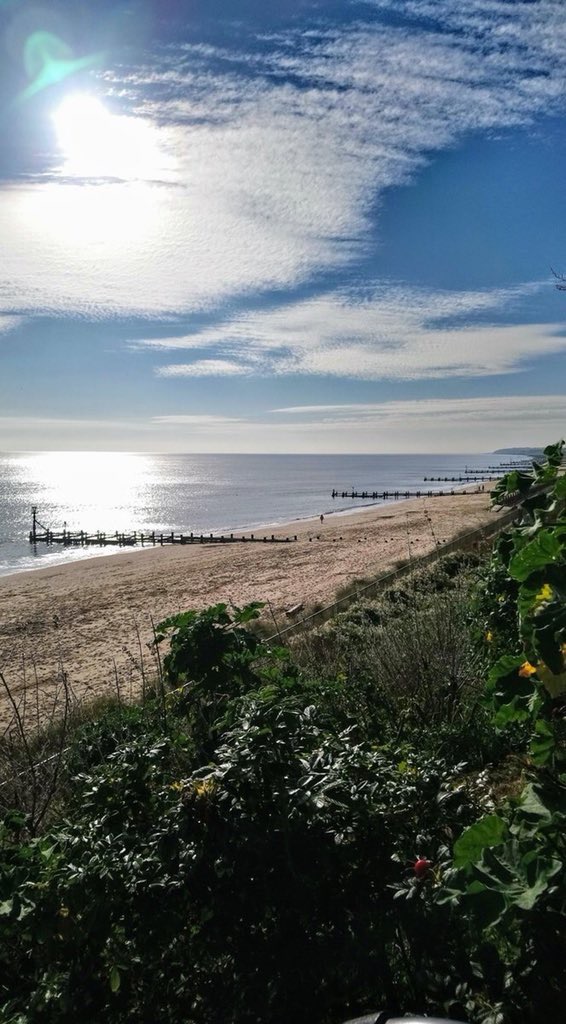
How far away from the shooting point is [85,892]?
7.52 ft

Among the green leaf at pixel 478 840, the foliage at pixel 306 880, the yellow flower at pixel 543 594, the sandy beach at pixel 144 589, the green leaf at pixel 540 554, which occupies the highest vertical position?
the green leaf at pixel 540 554

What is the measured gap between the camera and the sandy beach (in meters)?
15.6

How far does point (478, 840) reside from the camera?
1.78 m

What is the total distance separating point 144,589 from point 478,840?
2554 cm

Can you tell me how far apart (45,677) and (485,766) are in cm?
1271

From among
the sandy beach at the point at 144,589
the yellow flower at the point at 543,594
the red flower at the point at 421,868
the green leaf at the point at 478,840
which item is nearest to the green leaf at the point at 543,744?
the green leaf at the point at 478,840

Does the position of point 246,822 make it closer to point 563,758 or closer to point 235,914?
point 235,914

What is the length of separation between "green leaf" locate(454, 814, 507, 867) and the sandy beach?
8.12m

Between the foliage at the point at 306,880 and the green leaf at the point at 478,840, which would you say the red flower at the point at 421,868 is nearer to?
the foliage at the point at 306,880

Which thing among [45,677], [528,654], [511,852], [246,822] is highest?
[528,654]

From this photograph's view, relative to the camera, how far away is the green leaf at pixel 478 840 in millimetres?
1764

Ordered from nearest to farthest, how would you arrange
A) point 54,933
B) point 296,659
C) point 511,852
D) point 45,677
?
1. point 511,852
2. point 54,933
3. point 296,659
4. point 45,677

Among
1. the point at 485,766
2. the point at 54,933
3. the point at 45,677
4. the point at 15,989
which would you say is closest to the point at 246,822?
the point at 54,933

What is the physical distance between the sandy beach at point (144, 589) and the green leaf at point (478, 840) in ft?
26.7
